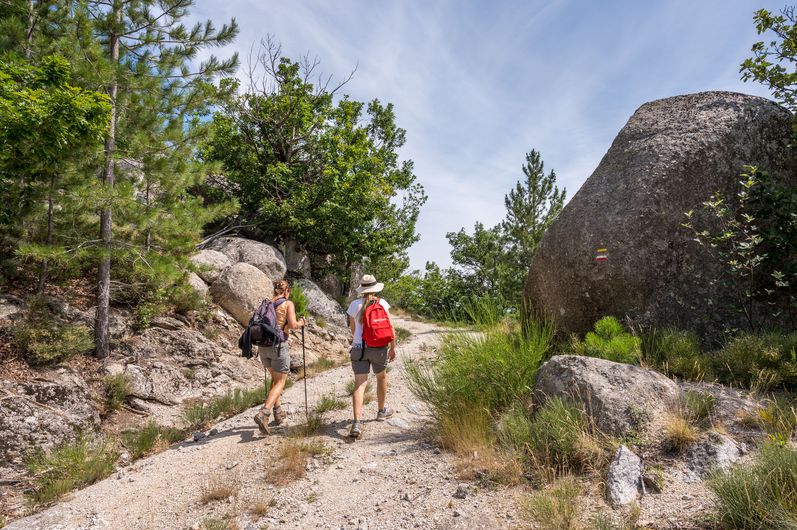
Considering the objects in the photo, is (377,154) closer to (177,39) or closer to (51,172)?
(177,39)

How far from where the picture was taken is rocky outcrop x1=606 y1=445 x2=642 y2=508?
3.46 m

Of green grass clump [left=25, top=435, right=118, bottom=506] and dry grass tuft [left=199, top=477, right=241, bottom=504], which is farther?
green grass clump [left=25, top=435, right=118, bottom=506]

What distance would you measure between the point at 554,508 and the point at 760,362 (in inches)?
144

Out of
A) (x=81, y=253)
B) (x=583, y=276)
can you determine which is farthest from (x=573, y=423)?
(x=81, y=253)

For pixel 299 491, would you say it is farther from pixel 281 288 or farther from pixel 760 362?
pixel 760 362

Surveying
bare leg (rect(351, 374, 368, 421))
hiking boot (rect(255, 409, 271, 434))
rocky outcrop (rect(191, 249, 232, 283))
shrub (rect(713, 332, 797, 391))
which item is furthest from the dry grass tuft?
rocky outcrop (rect(191, 249, 232, 283))

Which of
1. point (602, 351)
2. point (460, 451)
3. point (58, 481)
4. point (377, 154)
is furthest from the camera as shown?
point (377, 154)

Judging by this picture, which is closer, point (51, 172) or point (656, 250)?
point (656, 250)

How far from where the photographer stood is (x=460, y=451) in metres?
4.74

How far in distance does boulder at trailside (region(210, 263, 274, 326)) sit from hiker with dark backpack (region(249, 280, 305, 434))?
6.04 metres

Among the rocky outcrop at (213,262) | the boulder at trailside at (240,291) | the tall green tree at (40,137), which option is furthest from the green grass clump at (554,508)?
the rocky outcrop at (213,262)

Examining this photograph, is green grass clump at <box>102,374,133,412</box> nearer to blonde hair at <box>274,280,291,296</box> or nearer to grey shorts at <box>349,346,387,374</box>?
blonde hair at <box>274,280,291,296</box>

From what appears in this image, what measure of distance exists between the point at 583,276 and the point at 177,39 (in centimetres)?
983

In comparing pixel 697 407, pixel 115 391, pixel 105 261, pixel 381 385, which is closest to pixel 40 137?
pixel 105 261
